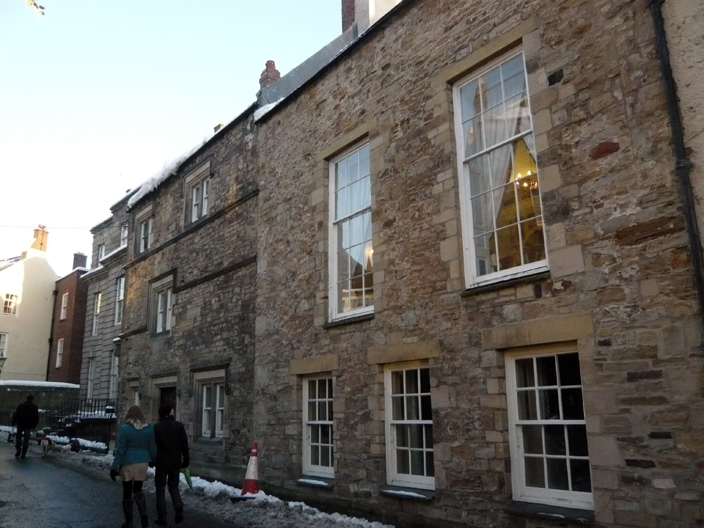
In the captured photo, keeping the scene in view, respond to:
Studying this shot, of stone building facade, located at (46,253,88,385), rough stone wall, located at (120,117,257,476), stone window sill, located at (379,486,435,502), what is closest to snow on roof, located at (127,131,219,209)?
rough stone wall, located at (120,117,257,476)

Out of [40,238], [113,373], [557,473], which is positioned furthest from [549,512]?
[40,238]

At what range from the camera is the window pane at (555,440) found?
21.7ft

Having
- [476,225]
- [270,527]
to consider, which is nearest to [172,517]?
[270,527]

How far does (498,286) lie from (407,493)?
304 centimetres

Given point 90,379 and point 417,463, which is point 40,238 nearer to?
point 90,379

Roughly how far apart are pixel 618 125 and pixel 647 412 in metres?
2.98

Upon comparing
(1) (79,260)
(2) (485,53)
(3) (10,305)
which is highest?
(1) (79,260)

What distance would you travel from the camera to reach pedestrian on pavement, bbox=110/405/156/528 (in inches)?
307

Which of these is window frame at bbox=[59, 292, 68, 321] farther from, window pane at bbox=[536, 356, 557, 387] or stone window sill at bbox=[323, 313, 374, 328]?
window pane at bbox=[536, 356, 557, 387]

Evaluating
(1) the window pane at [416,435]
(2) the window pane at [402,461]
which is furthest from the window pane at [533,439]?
(2) the window pane at [402,461]

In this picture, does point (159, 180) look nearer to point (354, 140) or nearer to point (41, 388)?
point (354, 140)

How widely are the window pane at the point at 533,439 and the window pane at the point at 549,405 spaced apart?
0.55 feet

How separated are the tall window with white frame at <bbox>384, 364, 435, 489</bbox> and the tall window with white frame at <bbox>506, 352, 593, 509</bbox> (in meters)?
1.47

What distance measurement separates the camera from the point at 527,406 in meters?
7.03
